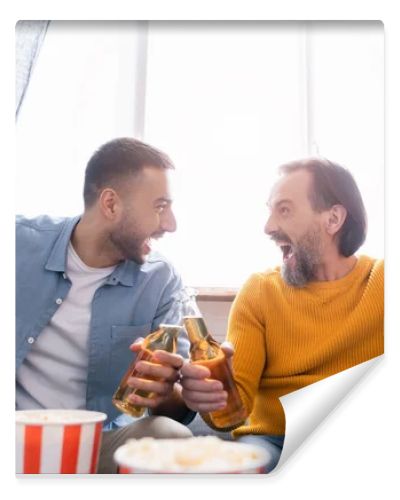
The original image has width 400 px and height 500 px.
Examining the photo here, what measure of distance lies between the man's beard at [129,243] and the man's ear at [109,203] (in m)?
0.03

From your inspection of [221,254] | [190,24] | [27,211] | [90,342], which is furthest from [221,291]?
[190,24]

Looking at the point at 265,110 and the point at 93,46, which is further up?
the point at 93,46

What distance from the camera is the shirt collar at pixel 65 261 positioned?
4.07 feet

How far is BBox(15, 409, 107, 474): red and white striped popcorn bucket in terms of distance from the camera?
3.87 ft

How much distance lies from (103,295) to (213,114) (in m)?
0.38

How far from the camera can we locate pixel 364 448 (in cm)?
130

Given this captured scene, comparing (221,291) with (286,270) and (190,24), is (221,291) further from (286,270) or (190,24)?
(190,24)

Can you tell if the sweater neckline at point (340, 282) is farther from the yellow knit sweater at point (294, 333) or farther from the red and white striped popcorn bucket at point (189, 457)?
the red and white striped popcorn bucket at point (189, 457)

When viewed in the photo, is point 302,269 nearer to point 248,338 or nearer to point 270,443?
point 248,338

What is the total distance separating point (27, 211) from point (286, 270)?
47cm

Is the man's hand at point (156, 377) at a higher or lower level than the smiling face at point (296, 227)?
lower

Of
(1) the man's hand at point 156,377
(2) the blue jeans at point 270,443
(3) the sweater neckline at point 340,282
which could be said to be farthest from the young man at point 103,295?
(3) the sweater neckline at point 340,282

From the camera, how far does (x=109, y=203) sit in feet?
4.11

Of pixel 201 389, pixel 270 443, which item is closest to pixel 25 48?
pixel 201 389
